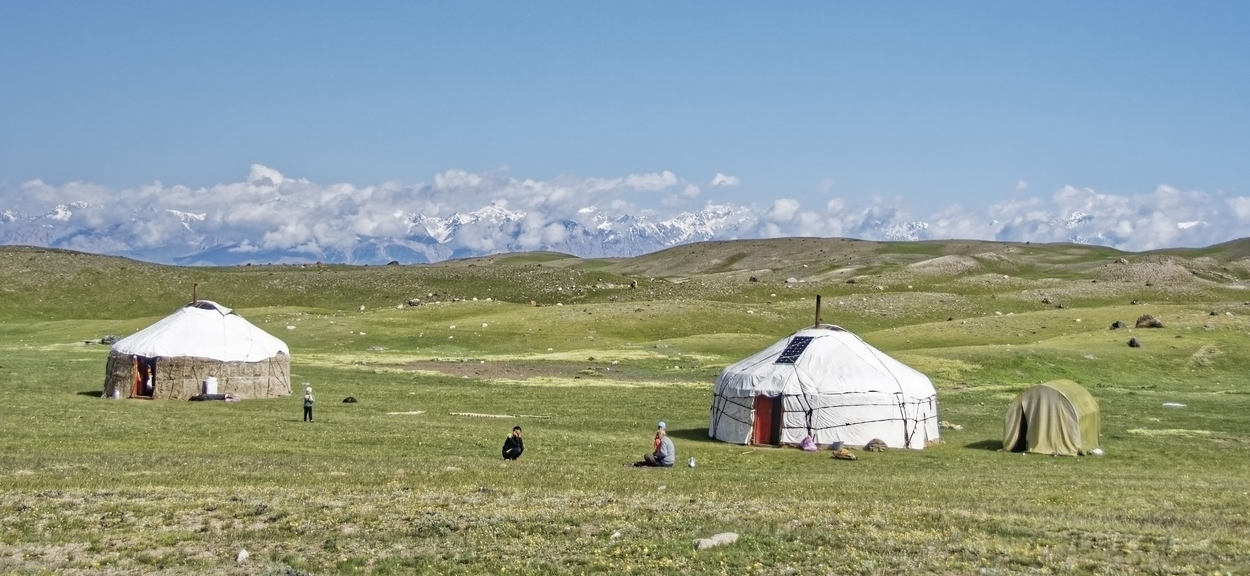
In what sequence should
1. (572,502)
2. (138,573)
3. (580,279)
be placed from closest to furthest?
(138,573) → (572,502) → (580,279)

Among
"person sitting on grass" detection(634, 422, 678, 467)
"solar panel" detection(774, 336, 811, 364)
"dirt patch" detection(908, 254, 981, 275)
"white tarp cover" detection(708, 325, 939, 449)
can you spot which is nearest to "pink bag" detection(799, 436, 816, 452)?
"white tarp cover" detection(708, 325, 939, 449)

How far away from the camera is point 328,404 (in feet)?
130

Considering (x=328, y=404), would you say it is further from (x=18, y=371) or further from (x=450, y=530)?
(x=450, y=530)

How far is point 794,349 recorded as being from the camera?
3397 centimetres

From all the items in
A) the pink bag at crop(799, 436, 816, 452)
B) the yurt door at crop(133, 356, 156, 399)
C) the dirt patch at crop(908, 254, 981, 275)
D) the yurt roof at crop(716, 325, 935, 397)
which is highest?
the dirt patch at crop(908, 254, 981, 275)

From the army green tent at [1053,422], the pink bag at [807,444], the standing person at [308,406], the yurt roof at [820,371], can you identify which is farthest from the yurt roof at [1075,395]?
the standing person at [308,406]

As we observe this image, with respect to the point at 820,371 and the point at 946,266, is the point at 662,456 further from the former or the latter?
the point at 946,266

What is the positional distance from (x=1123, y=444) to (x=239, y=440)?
24.3 meters

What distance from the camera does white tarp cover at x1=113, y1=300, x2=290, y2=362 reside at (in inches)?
1610

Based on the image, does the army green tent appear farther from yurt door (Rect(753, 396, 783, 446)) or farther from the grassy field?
yurt door (Rect(753, 396, 783, 446))

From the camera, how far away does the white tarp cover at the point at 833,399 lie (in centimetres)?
3209

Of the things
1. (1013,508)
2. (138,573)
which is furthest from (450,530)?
(1013,508)

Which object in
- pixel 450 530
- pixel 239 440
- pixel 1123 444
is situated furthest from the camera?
pixel 1123 444

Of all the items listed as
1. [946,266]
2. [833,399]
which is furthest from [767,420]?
[946,266]
